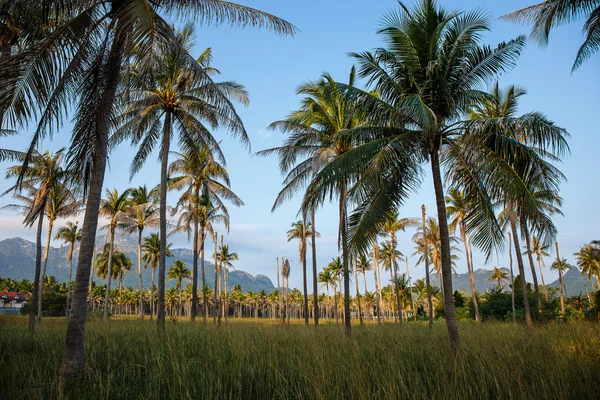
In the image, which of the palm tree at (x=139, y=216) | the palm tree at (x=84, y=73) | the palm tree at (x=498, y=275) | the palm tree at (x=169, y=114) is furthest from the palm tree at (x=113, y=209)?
the palm tree at (x=498, y=275)

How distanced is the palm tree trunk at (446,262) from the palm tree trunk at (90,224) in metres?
7.01

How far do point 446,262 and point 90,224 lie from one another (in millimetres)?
7481

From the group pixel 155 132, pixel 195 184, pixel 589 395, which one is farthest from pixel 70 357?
pixel 195 184

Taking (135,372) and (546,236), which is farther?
(546,236)

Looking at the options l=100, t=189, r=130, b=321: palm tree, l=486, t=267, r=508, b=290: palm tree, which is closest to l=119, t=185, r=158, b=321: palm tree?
l=100, t=189, r=130, b=321: palm tree

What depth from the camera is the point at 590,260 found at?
156ft

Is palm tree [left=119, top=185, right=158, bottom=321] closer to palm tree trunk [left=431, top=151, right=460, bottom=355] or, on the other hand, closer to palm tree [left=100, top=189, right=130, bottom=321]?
palm tree [left=100, top=189, right=130, bottom=321]

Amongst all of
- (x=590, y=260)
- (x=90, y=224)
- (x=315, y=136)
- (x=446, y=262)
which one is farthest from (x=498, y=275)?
(x=90, y=224)

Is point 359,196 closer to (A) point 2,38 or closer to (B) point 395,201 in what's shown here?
(B) point 395,201

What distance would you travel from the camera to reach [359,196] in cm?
909

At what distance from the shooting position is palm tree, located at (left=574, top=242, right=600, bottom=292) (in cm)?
4616

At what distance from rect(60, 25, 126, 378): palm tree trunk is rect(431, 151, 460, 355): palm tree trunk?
7007 millimetres

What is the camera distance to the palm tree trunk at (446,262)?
24.8 ft

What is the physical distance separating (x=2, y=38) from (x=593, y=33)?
56.6 ft
